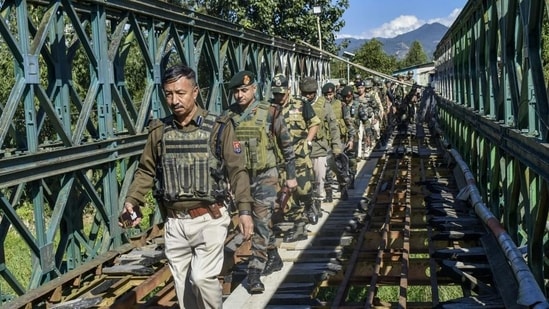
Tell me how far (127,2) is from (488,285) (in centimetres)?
452

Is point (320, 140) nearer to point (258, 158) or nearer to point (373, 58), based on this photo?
point (258, 158)

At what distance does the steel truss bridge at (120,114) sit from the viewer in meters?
Answer: 5.16

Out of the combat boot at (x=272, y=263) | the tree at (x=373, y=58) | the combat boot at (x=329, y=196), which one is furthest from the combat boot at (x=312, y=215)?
the tree at (x=373, y=58)

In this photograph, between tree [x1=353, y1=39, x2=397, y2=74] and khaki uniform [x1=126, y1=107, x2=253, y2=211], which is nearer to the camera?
khaki uniform [x1=126, y1=107, x2=253, y2=211]

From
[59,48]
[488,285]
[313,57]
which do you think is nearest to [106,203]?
[59,48]

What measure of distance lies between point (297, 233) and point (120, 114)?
2504 mm

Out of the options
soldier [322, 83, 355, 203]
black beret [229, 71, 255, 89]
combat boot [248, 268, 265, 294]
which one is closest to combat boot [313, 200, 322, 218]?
soldier [322, 83, 355, 203]

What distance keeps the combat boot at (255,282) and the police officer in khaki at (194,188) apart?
5.39ft

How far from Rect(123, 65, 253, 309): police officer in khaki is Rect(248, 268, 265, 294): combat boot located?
1.64m

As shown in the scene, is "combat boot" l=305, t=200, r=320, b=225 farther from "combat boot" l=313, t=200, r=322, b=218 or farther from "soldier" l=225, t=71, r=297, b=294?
"soldier" l=225, t=71, r=297, b=294

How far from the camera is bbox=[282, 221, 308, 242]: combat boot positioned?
8668 mm

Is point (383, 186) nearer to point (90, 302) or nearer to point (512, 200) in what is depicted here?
point (512, 200)

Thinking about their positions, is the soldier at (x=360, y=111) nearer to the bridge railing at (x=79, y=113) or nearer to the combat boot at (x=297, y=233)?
the bridge railing at (x=79, y=113)

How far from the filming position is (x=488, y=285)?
6.16 metres
